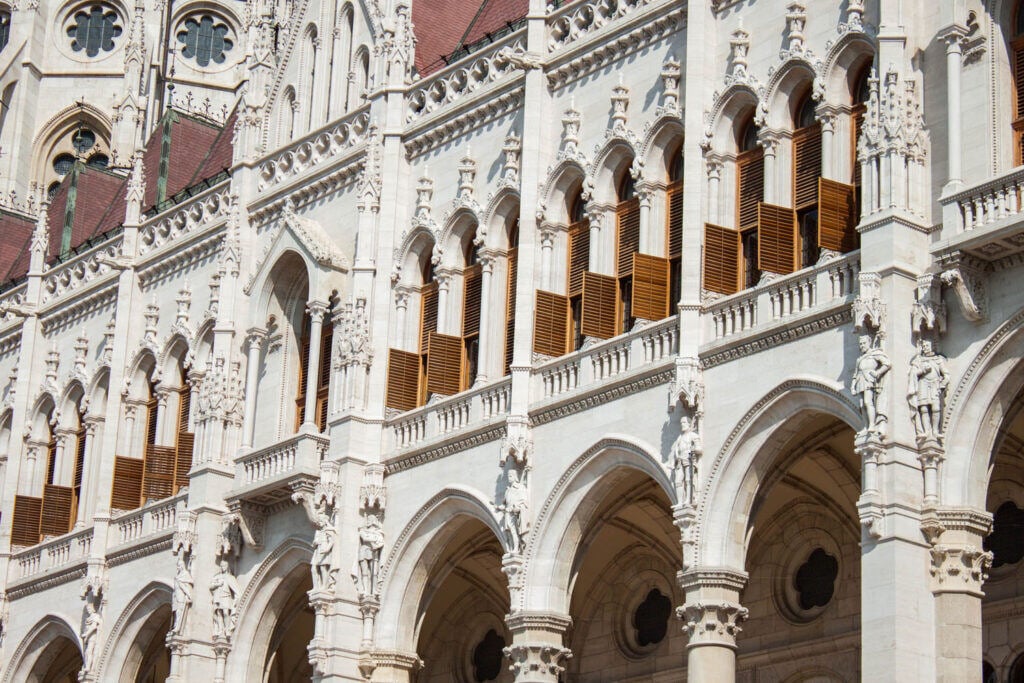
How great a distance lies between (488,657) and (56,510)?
11.1 metres

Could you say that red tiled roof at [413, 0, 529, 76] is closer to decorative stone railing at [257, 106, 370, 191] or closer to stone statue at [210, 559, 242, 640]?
decorative stone railing at [257, 106, 370, 191]

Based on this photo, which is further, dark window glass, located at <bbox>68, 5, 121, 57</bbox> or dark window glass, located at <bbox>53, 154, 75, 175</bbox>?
dark window glass, located at <bbox>68, 5, 121, 57</bbox>

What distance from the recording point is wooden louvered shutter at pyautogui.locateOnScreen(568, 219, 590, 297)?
33.0 m

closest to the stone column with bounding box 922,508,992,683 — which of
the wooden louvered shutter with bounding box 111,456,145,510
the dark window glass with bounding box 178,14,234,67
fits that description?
the wooden louvered shutter with bounding box 111,456,145,510

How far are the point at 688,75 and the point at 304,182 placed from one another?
33.9ft

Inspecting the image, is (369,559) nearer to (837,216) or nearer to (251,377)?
(251,377)

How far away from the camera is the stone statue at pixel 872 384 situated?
2603 centimetres

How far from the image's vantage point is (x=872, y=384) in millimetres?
26172

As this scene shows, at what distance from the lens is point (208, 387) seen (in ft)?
128

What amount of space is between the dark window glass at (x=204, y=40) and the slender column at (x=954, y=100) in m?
36.9

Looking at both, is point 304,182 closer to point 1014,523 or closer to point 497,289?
point 497,289

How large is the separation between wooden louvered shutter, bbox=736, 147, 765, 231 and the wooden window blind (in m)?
3.59

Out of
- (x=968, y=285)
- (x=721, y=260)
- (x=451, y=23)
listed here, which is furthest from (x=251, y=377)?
(x=968, y=285)

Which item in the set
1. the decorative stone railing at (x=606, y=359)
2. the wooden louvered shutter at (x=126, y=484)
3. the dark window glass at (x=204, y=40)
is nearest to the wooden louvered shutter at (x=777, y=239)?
the decorative stone railing at (x=606, y=359)
